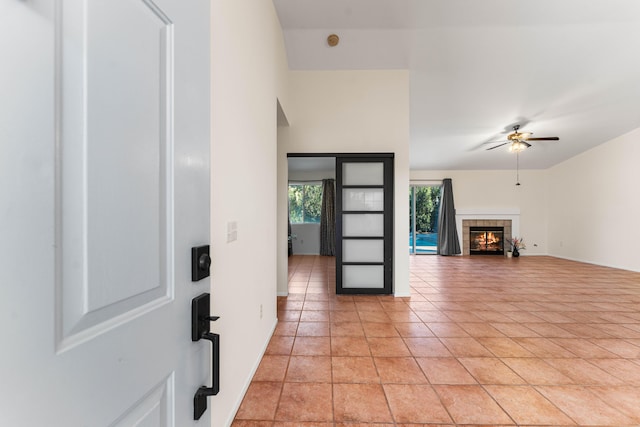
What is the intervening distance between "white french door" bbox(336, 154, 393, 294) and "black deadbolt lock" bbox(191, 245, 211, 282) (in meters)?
3.40

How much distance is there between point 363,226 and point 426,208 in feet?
17.7

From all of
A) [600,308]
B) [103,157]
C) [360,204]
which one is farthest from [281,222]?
[600,308]

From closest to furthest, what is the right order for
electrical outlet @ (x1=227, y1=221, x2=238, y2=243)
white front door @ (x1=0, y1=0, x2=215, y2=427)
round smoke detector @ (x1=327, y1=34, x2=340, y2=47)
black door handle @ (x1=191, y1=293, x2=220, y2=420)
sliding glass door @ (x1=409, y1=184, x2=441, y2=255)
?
white front door @ (x1=0, y1=0, x2=215, y2=427)
black door handle @ (x1=191, y1=293, x2=220, y2=420)
electrical outlet @ (x1=227, y1=221, x2=238, y2=243)
round smoke detector @ (x1=327, y1=34, x2=340, y2=47)
sliding glass door @ (x1=409, y1=184, x2=441, y2=255)

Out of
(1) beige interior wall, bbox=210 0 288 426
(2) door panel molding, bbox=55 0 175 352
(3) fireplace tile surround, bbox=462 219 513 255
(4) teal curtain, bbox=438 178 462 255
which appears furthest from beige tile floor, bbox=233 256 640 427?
(3) fireplace tile surround, bbox=462 219 513 255

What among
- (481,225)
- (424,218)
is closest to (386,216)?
(424,218)

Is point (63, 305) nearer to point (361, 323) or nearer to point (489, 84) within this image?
point (361, 323)

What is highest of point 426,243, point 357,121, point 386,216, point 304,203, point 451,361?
point 357,121

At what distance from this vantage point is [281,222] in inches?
158

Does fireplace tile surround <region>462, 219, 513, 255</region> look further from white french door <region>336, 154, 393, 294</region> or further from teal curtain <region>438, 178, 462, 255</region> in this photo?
white french door <region>336, 154, 393, 294</region>

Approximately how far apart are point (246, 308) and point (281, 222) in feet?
7.23

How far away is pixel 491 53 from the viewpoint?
3.78 m

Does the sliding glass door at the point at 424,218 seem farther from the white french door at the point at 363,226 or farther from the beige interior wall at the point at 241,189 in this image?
the beige interior wall at the point at 241,189

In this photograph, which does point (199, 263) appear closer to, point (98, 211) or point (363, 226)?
point (98, 211)

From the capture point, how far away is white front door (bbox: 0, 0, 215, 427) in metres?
0.33
